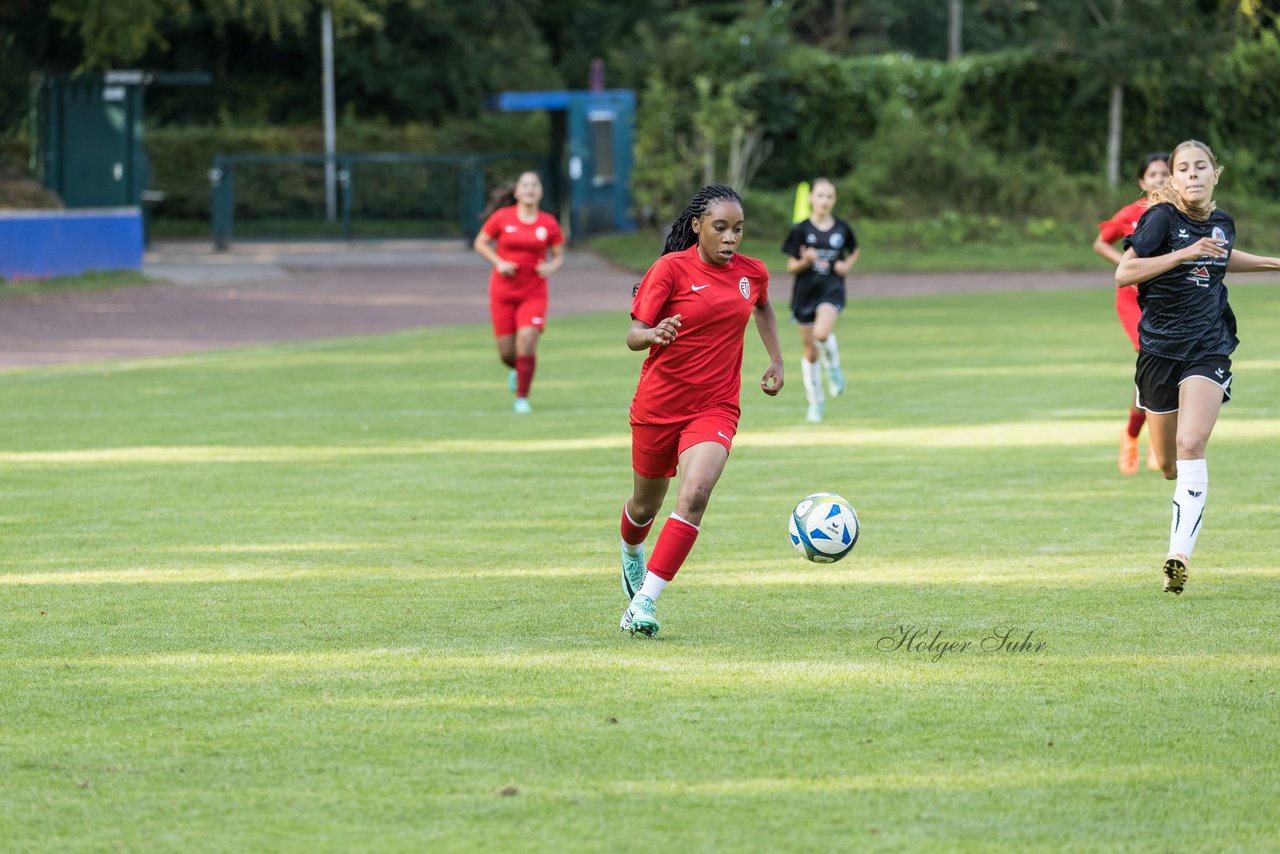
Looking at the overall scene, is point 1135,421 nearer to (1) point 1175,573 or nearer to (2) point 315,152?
(1) point 1175,573

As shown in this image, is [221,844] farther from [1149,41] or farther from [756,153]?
[756,153]

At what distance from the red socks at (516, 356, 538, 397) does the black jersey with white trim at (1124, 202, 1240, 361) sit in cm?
820

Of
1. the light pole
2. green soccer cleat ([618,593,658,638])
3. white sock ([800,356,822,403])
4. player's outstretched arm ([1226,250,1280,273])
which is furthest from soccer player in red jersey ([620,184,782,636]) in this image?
the light pole

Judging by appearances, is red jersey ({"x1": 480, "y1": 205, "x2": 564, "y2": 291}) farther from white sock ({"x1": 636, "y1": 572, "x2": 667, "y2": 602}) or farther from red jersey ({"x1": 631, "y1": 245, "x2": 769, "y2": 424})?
white sock ({"x1": 636, "y1": 572, "x2": 667, "y2": 602})

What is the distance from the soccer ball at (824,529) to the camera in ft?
26.2

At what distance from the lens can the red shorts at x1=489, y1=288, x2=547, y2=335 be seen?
1619 cm

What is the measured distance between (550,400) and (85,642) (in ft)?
32.9

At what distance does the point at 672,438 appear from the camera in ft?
25.2

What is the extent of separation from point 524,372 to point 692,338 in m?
8.73

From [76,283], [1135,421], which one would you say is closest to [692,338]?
[1135,421]

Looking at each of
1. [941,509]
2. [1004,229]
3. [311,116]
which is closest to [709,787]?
[941,509]

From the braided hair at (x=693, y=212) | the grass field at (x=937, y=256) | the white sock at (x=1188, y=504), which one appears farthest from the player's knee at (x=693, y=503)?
the grass field at (x=937, y=256)

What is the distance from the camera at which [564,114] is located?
140 ft

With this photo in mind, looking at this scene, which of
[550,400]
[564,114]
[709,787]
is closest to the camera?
[709,787]
